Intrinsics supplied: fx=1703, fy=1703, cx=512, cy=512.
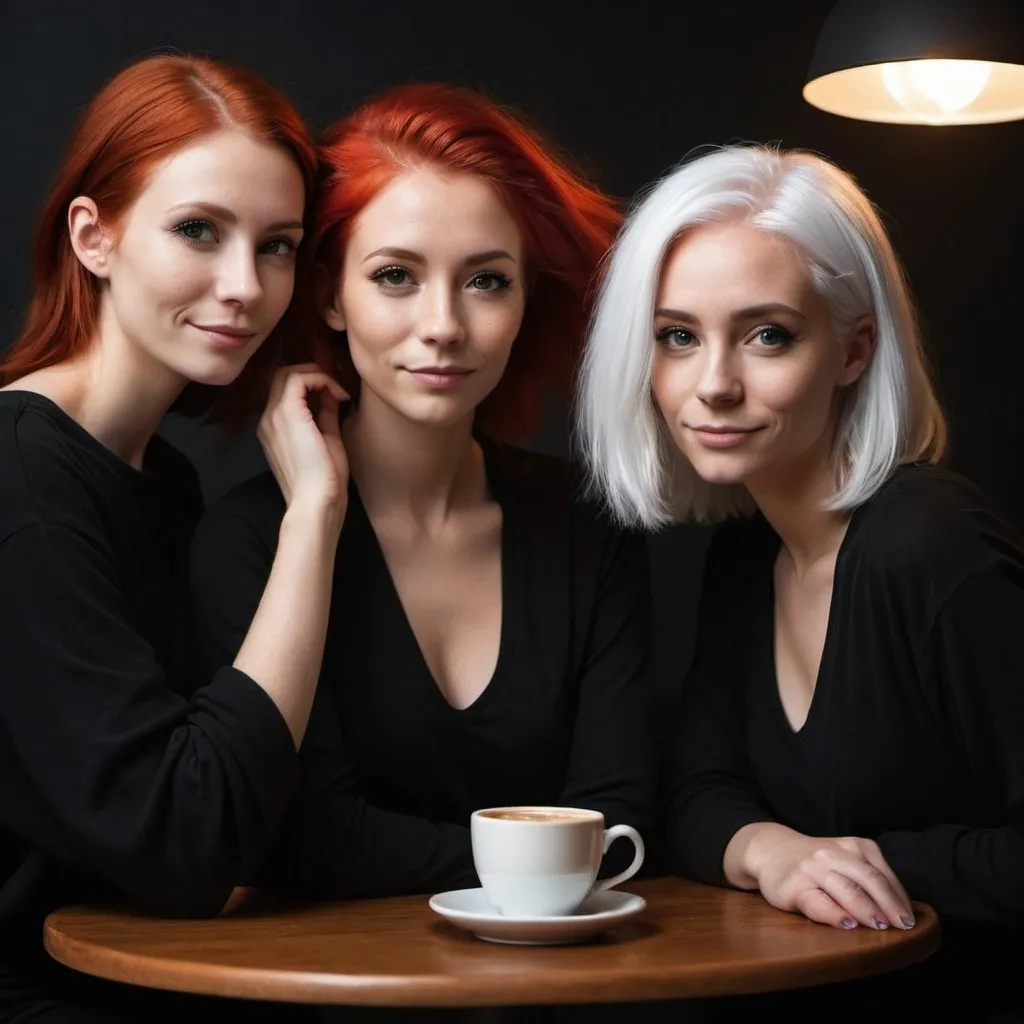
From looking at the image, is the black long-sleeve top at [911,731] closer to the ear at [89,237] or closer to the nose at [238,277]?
the nose at [238,277]

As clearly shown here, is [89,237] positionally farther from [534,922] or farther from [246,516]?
[534,922]

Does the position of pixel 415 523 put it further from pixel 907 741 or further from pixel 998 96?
pixel 998 96

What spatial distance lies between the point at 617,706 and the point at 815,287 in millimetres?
576

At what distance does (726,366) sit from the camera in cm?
202

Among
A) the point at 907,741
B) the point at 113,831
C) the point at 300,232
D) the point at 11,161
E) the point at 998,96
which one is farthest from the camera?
the point at 11,161

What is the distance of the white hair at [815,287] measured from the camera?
204 centimetres

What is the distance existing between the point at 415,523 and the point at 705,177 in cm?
59

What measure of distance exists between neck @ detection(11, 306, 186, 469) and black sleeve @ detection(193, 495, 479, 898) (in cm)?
21

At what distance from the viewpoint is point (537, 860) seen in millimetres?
1626

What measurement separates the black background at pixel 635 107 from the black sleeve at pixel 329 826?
1.02 metres

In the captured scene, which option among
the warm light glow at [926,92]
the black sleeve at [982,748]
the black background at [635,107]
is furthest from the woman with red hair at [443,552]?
the black background at [635,107]

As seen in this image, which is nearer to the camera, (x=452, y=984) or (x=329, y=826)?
(x=452, y=984)

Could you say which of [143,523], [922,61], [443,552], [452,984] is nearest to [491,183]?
[443,552]

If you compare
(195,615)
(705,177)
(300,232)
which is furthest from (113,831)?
(705,177)
